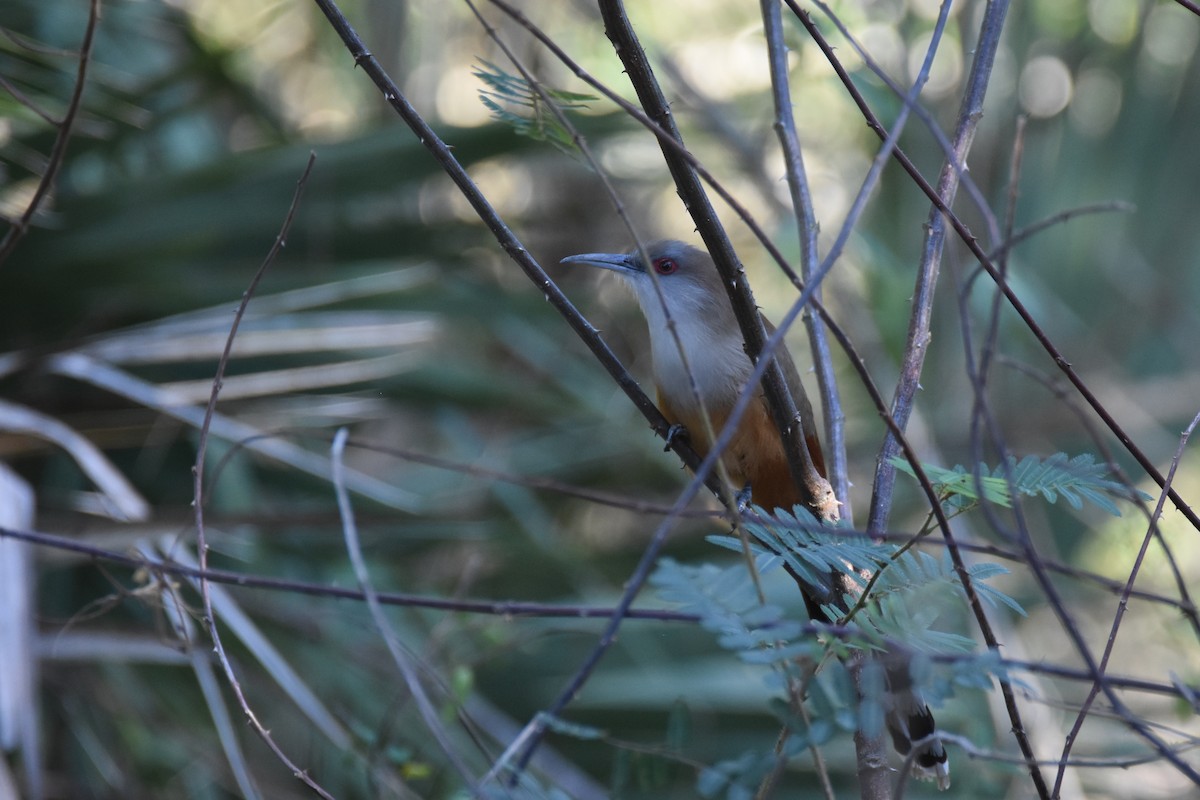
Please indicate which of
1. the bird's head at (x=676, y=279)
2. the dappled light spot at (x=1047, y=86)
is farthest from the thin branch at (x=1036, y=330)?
the dappled light spot at (x=1047, y=86)

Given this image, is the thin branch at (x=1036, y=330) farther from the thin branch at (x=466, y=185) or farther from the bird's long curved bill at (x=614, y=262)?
the bird's long curved bill at (x=614, y=262)

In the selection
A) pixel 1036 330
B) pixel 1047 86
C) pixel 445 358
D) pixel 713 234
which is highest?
pixel 1047 86

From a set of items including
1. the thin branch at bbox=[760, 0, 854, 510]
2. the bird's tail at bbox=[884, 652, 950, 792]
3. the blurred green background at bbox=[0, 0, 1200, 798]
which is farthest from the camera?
the blurred green background at bbox=[0, 0, 1200, 798]

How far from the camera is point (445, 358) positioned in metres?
4.63

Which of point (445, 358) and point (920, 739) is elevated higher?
point (445, 358)

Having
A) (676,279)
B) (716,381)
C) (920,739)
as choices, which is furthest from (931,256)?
(676,279)

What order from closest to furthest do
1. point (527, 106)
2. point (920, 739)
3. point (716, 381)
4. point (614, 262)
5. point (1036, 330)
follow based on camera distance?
point (1036, 330) < point (527, 106) < point (920, 739) < point (716, 381) < point (614, 262)

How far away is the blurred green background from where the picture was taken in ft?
11.9

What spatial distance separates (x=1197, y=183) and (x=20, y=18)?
19.0 feet

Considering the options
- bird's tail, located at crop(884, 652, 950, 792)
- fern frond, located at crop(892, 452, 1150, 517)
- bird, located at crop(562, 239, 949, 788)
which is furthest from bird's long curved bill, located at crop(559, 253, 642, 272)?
fern frond, located at crop(892, 452, 1150, 517)

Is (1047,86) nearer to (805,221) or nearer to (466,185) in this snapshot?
(805,221)

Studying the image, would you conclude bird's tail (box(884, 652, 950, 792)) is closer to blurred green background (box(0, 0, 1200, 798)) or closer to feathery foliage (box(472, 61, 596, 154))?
blurred green background (box(0, 0, 1200, 798))

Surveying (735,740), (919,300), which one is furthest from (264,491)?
(919,300)

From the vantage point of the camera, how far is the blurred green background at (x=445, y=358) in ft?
11.9
